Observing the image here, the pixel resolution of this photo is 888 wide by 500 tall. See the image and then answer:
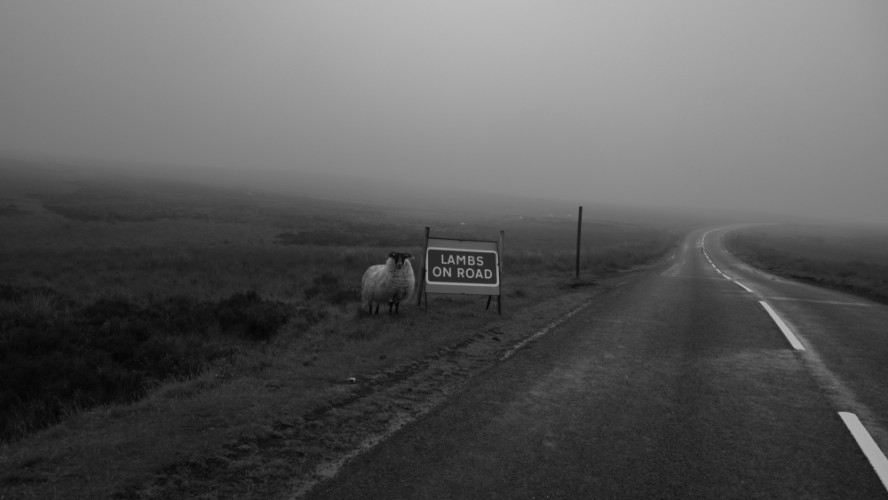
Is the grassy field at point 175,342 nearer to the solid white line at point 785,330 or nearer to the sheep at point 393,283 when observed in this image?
the sheep at point 393,283

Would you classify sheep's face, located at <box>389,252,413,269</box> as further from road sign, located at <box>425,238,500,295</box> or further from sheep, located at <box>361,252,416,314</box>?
road sign, located at <box>425,238,500,295</box>

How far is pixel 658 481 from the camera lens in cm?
469

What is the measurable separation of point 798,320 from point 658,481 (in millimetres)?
10868

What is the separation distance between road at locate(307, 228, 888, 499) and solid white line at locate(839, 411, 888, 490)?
36 mm

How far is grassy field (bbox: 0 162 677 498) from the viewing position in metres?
5.29

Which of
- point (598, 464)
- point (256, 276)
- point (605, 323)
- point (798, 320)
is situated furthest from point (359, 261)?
point (598, 464)

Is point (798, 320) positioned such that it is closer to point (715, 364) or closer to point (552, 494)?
point (715, 364)

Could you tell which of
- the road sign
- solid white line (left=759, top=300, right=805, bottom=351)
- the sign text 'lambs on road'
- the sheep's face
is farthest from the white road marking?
solid white line (left=759, top=300, right=805, bottom=351)

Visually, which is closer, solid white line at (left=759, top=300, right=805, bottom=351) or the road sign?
solid white line at (left=759, top=300, right=805, bottom=351)

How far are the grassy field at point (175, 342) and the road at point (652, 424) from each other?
1530 mm

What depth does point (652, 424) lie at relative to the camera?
606cm

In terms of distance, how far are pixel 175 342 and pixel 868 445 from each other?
1211 cm

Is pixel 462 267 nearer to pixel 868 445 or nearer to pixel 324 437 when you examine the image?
pixel 324 437

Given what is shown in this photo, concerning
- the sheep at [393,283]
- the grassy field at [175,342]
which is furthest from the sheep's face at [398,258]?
the grassy field at [175,342]
